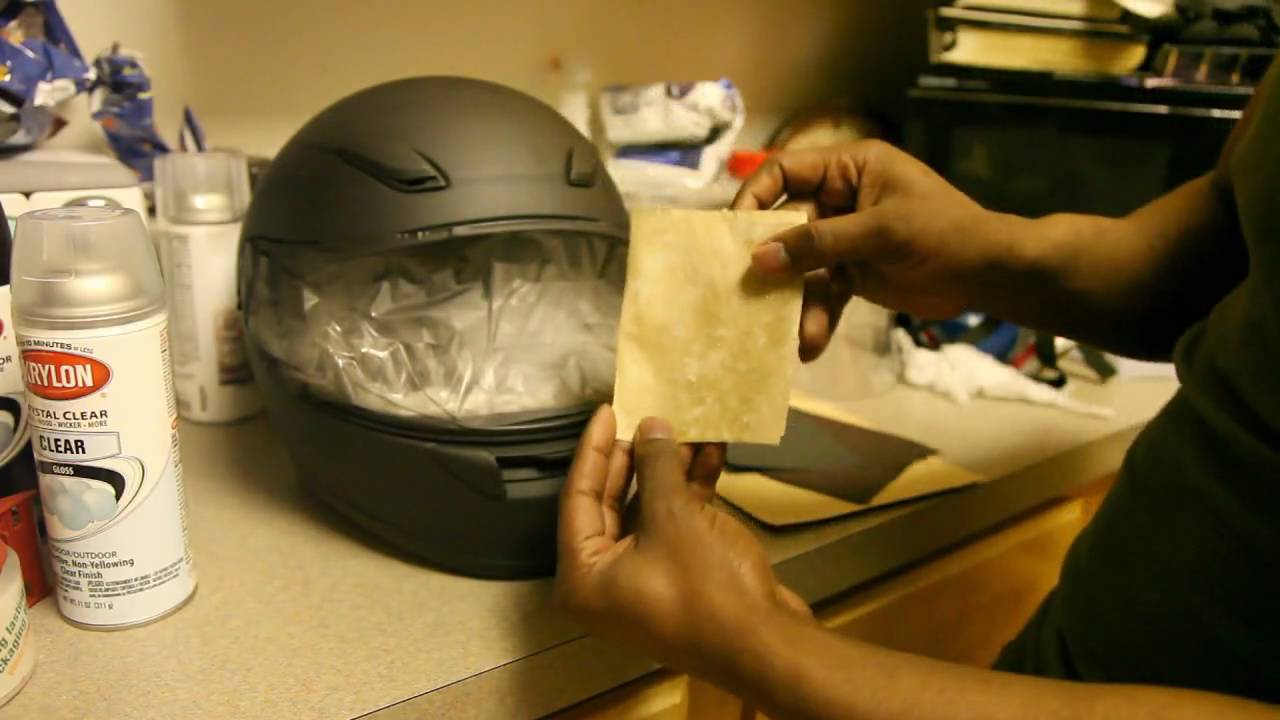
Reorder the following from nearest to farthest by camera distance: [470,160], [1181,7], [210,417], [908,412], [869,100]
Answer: [470,160] < [210,417] < [908,412] < [1181,7] < [869,100]

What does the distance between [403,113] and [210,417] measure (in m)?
0.39

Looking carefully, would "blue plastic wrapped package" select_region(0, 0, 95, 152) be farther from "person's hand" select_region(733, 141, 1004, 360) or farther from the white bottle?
"person's hand" select_region(733, 141, 1004, 360)

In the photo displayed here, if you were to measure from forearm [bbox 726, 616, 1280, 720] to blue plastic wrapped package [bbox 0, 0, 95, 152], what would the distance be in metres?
0.71

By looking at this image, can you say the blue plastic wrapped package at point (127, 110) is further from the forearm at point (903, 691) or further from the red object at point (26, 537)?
the forearm at point (903, 691)

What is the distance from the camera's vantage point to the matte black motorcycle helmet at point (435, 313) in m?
0.57

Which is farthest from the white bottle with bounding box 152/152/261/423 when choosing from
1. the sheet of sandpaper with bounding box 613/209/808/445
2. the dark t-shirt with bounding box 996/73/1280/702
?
the dark t-shirt with bounding box 996/73/1280/702

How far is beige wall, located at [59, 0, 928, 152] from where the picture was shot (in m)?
0.88

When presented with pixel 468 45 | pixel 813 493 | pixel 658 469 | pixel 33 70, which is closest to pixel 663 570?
pixel 658 469

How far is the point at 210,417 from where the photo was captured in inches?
32.6

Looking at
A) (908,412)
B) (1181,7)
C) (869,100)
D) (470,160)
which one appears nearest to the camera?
(470,160)

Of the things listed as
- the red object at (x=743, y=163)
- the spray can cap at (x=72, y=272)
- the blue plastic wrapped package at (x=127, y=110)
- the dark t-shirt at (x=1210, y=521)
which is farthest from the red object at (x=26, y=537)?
the red object at (x=743, y=163)

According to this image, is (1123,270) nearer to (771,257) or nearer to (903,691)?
(771,257)

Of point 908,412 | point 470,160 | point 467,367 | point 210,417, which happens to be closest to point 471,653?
point 467,367

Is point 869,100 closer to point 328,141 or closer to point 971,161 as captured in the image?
point 971,161
